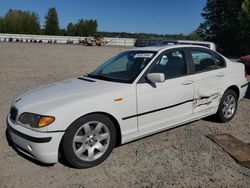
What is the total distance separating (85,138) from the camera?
3840 millimetres

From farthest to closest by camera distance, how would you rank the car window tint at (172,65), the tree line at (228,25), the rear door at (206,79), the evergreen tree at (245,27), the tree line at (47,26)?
the tree line at (47,26) < the tree line at (228,25) < the evergreen tree at (245,27) < the rear door at (206,79) < the car window tint at (172,65)

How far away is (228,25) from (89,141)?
3582 cm

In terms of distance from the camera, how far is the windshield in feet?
14.7

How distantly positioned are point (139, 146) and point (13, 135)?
191 centimetres

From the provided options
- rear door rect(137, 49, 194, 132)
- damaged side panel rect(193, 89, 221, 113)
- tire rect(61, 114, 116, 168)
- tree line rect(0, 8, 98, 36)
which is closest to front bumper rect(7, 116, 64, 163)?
tire rect(61, 114, 116, 168)

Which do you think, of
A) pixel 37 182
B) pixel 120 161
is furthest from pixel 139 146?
pixel 37 182

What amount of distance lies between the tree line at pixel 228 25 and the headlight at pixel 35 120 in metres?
31.0

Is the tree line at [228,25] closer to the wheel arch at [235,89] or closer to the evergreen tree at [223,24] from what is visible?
the evergreen tree at [223,24]

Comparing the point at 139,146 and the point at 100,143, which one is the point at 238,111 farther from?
the point at 100,143

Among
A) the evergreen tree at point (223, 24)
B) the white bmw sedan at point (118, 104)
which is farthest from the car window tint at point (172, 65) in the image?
the evergreen tree at point (223, 24)

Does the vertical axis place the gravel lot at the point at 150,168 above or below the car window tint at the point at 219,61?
below

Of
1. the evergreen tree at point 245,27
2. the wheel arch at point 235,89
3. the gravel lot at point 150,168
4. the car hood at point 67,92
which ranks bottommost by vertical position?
the gravel lot at point 150,168

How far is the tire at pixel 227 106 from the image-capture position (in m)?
5.60

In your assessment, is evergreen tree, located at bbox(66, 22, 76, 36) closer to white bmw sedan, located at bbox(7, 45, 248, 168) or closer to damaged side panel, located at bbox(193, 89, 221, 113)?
white bmw sedan, located at bbox(7, 45, 248, 168)
